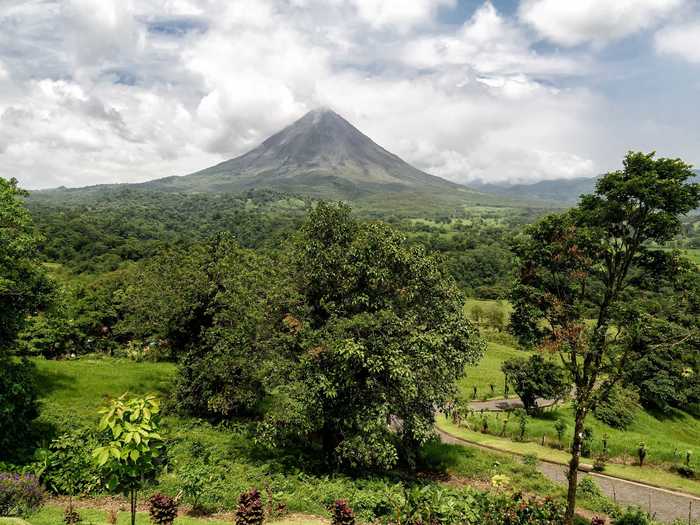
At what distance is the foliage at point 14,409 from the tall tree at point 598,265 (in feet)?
57.7

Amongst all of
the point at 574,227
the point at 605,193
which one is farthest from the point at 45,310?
the point at 605,193

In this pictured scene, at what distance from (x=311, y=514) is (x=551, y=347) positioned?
891 centimetres

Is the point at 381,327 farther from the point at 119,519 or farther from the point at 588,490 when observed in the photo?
the point at 588,490

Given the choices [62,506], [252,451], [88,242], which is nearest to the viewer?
[62,506]

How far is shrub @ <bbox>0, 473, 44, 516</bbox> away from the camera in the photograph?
11.1 meters

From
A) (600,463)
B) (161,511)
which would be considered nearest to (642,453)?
(600,463)

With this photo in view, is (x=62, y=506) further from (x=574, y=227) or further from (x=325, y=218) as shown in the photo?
(x=574, y=227)

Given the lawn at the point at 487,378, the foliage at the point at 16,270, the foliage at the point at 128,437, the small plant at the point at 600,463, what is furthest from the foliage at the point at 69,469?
the lawn at the point at 487,378

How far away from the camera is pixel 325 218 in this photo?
61.2ft

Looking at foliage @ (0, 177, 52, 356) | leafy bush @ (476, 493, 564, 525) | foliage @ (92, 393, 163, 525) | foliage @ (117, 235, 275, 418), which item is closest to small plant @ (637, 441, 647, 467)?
leafy bush @ (476, 493, 564, 525)

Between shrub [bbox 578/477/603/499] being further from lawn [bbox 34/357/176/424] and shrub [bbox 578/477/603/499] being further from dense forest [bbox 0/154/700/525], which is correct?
lawn [bbox 34/357/176/424]

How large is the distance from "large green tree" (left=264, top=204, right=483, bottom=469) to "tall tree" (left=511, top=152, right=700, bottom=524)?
3.69 m

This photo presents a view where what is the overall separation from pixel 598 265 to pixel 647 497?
44.8 ft

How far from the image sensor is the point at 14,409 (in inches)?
584
